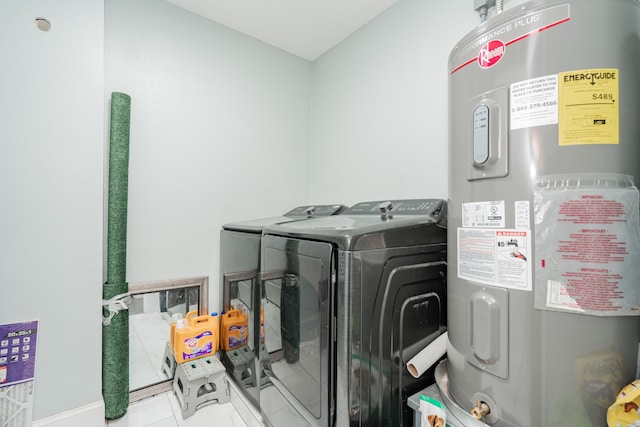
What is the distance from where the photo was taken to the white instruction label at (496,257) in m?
0.79

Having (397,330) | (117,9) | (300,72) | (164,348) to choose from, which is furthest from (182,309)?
(300,72)

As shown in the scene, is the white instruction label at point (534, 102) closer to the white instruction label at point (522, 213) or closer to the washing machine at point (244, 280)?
the white instruction label at point (522, 213)

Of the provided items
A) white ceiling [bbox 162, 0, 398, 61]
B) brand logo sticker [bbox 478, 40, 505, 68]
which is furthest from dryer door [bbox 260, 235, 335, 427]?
white ceiling [bbox 162, 0, 398, 61]

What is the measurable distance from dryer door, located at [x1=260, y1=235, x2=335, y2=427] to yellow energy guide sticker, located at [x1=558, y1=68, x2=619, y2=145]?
0.82 metres

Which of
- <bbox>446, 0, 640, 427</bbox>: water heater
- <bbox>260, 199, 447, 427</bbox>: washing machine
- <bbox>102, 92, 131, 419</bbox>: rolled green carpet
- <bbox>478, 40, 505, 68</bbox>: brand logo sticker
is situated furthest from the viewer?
<bbox>102, 92, 131, 419</bbox>: rolled green carpet

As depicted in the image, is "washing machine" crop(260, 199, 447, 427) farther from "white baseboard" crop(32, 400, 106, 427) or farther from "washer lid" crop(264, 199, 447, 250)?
"white baseboard" crop(32, 400, 106, 427)

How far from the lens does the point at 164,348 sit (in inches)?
86.9

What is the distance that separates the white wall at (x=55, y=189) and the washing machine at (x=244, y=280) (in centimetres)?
80

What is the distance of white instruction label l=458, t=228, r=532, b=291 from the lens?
0.79 metres

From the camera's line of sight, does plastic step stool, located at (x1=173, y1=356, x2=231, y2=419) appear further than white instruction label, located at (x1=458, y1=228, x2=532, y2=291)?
Yes

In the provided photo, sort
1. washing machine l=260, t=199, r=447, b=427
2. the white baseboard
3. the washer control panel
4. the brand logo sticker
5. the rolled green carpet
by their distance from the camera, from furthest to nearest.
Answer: the rolled green carpet, the white baseboard, the washer control panel, washing machine l=260, t=199, r=447, b=427, the brand logo sticker

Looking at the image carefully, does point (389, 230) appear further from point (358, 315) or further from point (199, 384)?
point (199, 384)

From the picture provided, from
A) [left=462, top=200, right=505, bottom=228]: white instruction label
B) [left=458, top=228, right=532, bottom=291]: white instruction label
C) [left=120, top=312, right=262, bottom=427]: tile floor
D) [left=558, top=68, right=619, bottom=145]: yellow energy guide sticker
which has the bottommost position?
[left=120, top=312, right=262, bottom=427]: tile floor

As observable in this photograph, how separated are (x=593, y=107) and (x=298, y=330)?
50.8 inches
